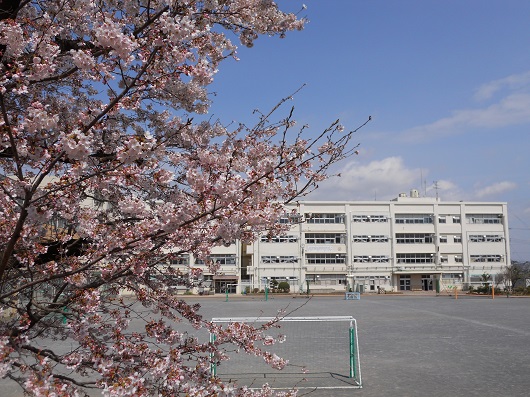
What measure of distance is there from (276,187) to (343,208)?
61.5 metres

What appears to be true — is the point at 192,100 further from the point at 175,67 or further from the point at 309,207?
the point at 309,207

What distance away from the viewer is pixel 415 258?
63.8 metres

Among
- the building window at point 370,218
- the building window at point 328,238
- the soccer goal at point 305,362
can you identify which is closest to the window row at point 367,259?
the building window at point 328,238

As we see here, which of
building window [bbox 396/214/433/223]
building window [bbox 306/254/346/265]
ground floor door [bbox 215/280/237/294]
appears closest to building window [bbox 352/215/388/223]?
building window [bbox 396/214/433/223]

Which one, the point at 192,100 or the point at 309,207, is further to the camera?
the point at 309,207

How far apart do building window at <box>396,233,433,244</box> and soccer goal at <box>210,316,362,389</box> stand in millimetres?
50948

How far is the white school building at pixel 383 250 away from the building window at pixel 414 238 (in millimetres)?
129

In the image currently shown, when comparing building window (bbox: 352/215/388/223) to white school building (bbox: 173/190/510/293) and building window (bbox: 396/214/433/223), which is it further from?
building window (bbox: 396/214/433/223)

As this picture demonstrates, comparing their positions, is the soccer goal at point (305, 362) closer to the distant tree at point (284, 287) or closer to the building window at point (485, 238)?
the distant tree at point (284, 287)

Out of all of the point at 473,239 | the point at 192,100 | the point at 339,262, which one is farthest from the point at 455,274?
the point at 192,100

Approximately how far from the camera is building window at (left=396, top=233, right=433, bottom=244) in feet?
209

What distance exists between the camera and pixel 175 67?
2959 mm

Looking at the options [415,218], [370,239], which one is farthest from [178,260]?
[415,218]

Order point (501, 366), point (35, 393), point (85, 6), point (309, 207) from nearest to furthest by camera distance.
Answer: point (35, 393), point (85, 6), point (501, 366), point (309, 207)
